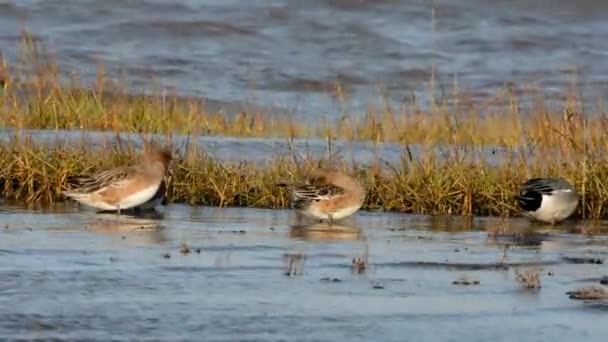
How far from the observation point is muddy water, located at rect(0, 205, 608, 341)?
747cm

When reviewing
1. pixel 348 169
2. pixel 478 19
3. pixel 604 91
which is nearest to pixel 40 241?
pixel 348 169

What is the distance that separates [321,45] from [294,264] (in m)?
18.1

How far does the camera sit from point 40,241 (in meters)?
10.3

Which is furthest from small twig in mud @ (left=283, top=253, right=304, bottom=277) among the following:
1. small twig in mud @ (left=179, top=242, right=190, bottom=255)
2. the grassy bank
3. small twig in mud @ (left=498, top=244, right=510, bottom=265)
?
the grassy bank

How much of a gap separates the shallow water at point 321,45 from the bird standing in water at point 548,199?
882 cm

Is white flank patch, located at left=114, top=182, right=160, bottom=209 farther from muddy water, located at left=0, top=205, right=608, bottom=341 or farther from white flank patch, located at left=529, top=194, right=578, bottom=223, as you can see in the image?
white flank patch, located at left=529, top=194, right=578, bottom=223

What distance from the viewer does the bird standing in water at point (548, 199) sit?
39.4 feet

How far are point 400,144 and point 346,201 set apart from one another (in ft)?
13.7

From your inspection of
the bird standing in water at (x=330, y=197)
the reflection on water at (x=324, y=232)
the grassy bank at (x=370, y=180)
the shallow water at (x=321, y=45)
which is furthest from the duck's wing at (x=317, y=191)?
the shallow water at (x=321, y=45)

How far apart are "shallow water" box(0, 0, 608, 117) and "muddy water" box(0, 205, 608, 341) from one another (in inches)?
389

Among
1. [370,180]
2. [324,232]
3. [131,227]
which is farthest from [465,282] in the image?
[370,180]

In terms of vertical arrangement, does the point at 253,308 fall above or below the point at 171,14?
below

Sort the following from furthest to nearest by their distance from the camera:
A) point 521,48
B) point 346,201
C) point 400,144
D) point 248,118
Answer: point 521,48 → point 248,118 → point 400,144 → point 346,201

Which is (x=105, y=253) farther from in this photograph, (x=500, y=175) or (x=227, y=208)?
(x=500, y=175)
